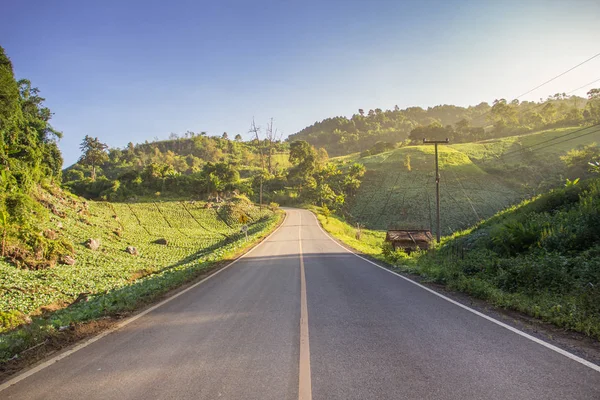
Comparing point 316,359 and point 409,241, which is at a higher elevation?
point 316,359

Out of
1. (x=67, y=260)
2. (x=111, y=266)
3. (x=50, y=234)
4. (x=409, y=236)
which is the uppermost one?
(x=50, y=234)

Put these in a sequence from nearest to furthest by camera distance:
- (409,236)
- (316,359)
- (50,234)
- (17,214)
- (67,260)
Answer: (316,359) → (17,214) → (67,260) → (409,236) → (50,234)

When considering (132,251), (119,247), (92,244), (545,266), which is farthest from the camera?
(119,247)

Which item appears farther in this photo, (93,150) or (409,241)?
(93,150)

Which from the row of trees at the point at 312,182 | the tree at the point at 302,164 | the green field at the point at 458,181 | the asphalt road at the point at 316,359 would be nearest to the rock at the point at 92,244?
the asphalt road at the point at 316,359

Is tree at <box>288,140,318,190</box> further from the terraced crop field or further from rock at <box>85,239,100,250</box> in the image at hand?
rock at <box>85,239,100,250</box>

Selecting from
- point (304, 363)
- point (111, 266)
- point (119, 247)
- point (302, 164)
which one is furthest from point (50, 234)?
point (302, 164)

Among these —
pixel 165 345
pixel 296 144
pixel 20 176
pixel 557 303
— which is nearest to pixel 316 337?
pixel 165 345

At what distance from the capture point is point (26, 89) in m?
39.2

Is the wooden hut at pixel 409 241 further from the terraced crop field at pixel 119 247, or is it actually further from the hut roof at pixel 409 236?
the terraced crop field at pixel 119 247

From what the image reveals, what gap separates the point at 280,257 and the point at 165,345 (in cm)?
1225

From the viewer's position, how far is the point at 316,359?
4.07 metres

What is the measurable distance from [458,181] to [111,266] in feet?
200

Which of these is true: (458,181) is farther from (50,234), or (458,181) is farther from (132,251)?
(50,234)
